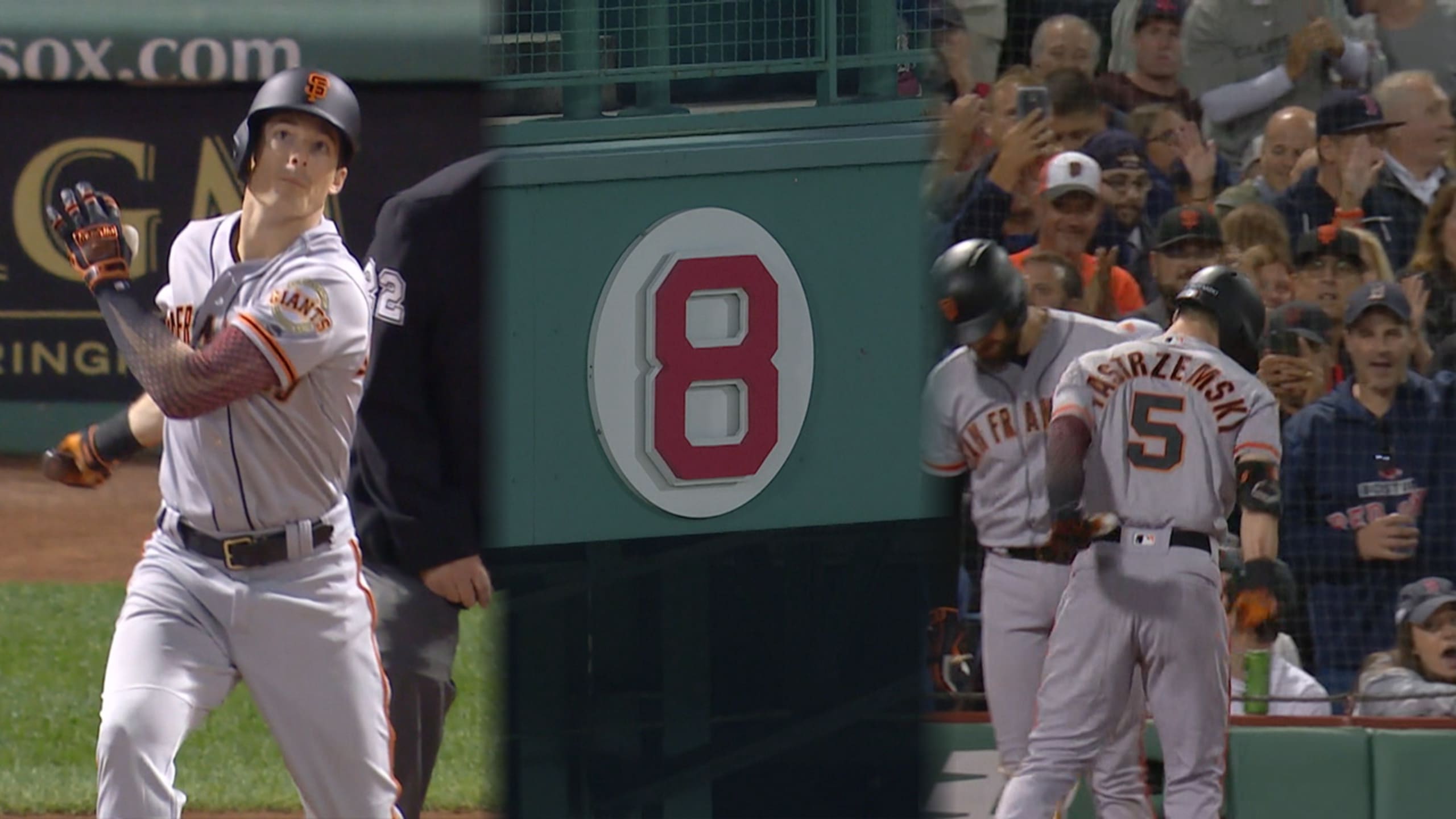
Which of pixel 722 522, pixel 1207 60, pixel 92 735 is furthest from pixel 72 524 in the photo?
pixel 1207 60

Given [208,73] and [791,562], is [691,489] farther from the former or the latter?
[208,73]

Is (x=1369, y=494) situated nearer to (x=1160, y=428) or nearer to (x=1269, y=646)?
(x=1269, y=646)

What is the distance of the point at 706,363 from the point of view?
4449 mm

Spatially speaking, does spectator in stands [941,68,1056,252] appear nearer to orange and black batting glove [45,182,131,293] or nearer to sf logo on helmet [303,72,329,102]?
sf logo on helmet [303,72,329,102]

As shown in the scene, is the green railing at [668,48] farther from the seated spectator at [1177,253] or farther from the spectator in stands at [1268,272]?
the spectator in stands at [1268,272]

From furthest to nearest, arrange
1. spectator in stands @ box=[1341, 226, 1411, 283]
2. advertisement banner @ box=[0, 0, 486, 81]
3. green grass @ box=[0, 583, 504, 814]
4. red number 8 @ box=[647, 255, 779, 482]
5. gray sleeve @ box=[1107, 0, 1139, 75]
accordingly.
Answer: advertisement banner @ box=[0, 0, 486, 81], green grass @ box=[0, 583, 504, 814], spectator in stands @ box=[1341, 226, 1411, 283], gray sleeve @ box=[1107, 0, 1139, 75], red number 8 @ box=[647, 255, 779, 482]

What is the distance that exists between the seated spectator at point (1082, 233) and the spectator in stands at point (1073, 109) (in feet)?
0.17

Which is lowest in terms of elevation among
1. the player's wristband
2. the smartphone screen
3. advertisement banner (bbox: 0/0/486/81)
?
the player's wristband

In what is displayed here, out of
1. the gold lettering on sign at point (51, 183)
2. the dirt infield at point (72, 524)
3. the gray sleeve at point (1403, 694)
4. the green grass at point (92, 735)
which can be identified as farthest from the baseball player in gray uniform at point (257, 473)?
the dirt infield at point (72, 524)

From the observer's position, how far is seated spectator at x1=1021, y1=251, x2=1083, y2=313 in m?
4.59

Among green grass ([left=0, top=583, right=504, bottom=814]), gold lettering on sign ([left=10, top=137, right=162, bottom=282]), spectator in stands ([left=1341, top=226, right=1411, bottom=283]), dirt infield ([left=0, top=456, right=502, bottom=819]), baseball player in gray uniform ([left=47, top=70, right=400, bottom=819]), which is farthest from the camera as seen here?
dirt infield ([left=0, top=456, right=502, bottom=819])

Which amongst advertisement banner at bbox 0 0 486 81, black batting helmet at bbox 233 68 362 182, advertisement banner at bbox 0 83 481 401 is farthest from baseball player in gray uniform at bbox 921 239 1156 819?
advertisement banner at bbox 0 83 481 401

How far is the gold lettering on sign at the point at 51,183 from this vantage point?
24.0 feet

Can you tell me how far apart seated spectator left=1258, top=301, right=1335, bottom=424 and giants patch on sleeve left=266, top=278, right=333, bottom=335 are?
6.31 ft
